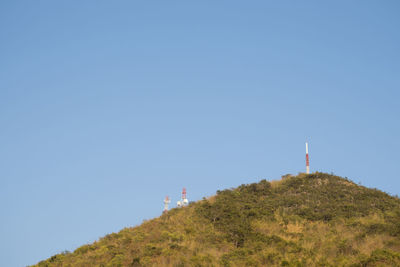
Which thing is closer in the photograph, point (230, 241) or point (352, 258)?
point (352, 258)

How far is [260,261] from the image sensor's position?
80.6 feet

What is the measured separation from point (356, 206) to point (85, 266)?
2197 centimetres

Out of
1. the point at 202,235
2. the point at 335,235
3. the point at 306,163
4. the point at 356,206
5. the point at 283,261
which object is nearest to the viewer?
the point at 283,261

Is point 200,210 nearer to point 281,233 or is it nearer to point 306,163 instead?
point 281,233

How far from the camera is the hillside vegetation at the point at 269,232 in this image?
81.7 ft

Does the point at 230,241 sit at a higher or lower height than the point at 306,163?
lower

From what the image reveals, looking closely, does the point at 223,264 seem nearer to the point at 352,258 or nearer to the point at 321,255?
the point at 321,255

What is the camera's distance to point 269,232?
1173 inches

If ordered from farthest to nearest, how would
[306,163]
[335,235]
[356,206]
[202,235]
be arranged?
Result: [306,163], [356,206], [202,235], [335,235]

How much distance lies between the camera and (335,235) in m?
28.0

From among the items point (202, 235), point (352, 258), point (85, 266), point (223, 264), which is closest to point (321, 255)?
point (352, 258)

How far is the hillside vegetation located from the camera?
24.9 m

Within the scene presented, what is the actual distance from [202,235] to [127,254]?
5.55 meters

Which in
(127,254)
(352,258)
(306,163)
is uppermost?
(306,163)
